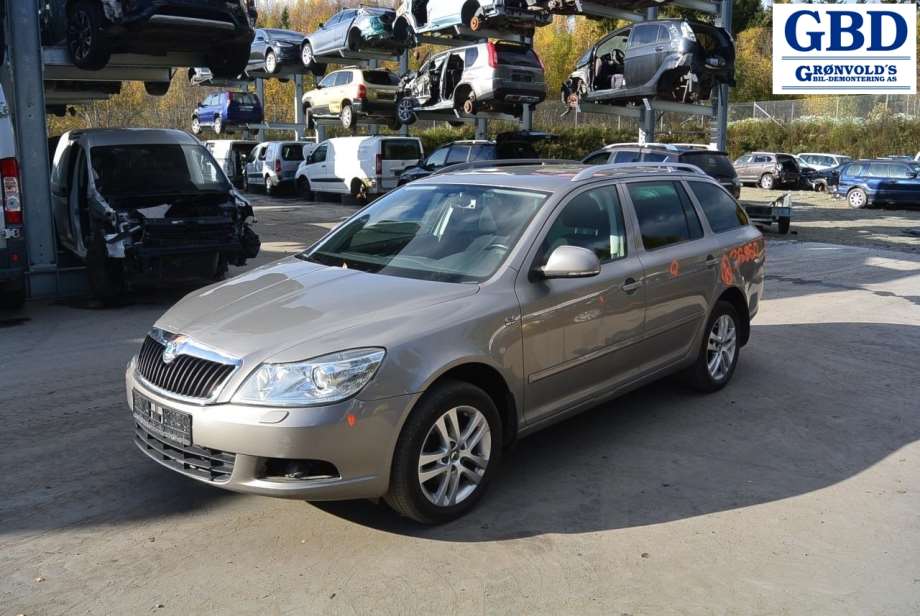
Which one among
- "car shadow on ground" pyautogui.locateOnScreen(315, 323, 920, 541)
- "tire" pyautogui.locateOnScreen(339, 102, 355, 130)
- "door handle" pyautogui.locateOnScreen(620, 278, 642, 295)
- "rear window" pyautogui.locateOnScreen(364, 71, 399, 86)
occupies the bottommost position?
"car shadow on ground" pyautogui.locateOnScreen(315, 323, 920, 541)

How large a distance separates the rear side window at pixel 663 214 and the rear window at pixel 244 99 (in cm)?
2561

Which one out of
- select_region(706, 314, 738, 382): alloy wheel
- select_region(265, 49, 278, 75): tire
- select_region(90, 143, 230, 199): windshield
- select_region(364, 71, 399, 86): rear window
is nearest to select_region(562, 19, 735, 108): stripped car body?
select_region(364, 71, 399, 86): rear window

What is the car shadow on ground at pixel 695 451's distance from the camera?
4125mm

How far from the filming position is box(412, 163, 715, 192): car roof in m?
4.91

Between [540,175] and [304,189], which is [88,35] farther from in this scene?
[304,189]

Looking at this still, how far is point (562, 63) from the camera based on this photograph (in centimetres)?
6128

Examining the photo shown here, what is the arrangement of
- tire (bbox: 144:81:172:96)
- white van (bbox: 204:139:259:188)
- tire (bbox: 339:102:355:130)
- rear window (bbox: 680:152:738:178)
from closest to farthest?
1. tire (bbox: 144:81:172:96)
2. rear window (bbox: 680:152:738:178)
3. tire (bbox: 339:102:355:130)
4. white van (bbox: 204:139:259:188)

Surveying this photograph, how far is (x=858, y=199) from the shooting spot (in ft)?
81.0

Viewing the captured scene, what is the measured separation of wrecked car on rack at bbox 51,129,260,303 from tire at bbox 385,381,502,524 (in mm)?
5712

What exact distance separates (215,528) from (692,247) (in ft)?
11.8

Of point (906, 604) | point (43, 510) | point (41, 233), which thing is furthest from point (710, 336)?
point (41, 233)

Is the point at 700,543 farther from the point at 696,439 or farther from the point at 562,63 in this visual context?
the point at 562,63

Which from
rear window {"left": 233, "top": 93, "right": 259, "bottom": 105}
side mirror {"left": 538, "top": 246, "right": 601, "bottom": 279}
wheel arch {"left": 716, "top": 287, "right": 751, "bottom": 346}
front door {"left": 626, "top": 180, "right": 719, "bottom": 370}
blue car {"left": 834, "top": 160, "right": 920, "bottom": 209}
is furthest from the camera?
rear window {"left": 233, "top": 93, "right": 259, "bottom": 105}

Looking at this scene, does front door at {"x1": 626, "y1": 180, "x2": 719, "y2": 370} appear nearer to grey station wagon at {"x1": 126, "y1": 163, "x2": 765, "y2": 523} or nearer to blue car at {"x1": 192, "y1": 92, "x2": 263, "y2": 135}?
grey station wagon at {"x1": 126, "y1": 163, "x2": 765, "y2": 523}
